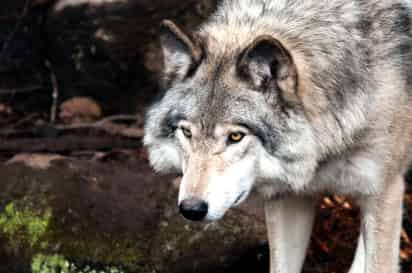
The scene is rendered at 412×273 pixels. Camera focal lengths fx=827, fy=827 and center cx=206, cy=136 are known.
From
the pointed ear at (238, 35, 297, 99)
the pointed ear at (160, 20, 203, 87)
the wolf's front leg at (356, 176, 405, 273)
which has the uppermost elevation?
the pointed ear at (238, 35, 297, 99)

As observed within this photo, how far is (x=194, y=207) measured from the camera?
4086 millimetres

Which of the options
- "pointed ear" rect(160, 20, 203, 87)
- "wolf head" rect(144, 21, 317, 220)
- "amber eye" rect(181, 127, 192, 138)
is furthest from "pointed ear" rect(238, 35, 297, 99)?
"amber eye" rect(181, 127, 192, 138)

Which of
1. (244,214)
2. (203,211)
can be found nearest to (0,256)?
(244,214)

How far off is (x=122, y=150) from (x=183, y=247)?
1504 millimetres

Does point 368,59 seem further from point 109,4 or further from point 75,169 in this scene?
point 109,4

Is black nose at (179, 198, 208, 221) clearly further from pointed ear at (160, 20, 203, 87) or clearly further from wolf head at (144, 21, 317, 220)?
pointed ear at (160, 20, 203, 87)

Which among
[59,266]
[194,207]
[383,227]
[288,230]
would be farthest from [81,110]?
[194,207]

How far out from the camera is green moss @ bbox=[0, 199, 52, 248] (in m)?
5.89

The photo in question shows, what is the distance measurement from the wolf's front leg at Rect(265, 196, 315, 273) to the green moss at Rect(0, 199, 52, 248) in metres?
1.67

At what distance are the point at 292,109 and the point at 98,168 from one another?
2.32 meters

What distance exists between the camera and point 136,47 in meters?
7.43

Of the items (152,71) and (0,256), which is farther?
(152,71)

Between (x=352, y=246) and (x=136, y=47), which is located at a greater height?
(x=136, y=47)

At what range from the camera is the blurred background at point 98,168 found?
5.79m
